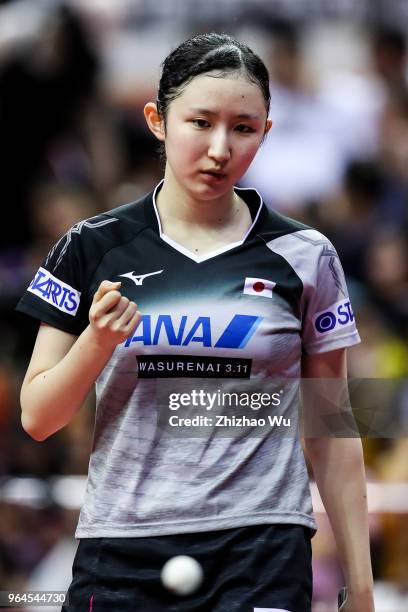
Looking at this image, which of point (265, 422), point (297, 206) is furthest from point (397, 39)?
point (265, 422)

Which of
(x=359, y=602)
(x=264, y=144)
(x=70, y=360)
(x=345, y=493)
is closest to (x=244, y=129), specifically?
(x=70, y=360)

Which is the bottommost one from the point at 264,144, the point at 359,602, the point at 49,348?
the point at 359,602

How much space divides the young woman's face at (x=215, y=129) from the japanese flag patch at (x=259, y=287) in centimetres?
22

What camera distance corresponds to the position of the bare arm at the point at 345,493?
8.75 ft

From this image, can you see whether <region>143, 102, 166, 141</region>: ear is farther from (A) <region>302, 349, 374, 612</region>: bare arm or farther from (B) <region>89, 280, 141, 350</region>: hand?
(A) <region>302, 349, 374, 612</region>: bare arm

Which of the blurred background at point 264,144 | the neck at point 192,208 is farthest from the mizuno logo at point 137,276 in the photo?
the blurred background at point 264,144

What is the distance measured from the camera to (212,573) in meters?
2.47

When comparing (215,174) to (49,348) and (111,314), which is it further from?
(49,348)

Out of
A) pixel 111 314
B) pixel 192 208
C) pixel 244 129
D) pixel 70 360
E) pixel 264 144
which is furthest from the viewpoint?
pixel 264 144

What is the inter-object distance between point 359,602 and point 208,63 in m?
1.26

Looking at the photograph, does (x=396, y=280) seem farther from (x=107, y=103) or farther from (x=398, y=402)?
(x=398, y=402)

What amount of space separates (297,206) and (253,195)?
3.78 m

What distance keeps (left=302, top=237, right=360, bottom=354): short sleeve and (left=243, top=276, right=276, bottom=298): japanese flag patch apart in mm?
105

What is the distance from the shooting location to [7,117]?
689cm
